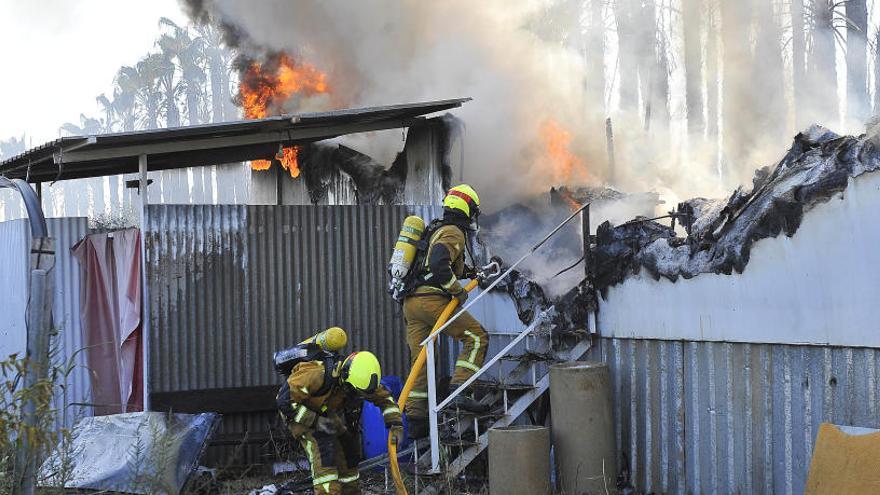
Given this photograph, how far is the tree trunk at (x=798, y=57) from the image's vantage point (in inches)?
900

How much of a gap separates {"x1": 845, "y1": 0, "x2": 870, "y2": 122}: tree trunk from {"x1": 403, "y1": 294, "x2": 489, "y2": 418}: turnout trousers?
15.0 meters

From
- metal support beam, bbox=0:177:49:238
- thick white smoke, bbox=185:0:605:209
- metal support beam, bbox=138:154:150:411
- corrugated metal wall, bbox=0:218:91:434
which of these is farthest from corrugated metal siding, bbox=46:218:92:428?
thick white smoke, bbox=185:0:605:209

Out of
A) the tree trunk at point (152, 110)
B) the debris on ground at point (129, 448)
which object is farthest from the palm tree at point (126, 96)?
the debris on ground at point (129, 448)

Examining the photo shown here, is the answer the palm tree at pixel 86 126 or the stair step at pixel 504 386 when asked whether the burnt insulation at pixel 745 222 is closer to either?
the stair step at pixel 504 386

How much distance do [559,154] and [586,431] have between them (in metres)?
7.15

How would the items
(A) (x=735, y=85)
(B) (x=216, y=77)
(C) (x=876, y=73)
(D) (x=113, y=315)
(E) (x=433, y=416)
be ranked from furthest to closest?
(B) (x=216, y=77) → (A) (x=735, y=85) → (C) (x=876, y=73) → (D) (x=113, y=315) → (E) (x=433, y=416)

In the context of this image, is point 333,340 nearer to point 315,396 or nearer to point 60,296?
point 315,396

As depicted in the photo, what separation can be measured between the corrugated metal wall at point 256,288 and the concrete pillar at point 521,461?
11.2ft

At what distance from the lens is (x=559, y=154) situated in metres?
13.7

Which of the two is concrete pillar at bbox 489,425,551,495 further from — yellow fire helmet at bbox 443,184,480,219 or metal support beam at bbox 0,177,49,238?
metal support beam at bbox 0,177,49,238

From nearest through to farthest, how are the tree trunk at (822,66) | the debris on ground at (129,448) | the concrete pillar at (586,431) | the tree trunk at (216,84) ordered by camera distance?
the concrete pillar at (586,431)
the debris on ground at (129,448)
the tree trunk at (822,66)
the tree trunk at (216,84)

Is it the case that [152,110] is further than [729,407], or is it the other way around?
[152,110]

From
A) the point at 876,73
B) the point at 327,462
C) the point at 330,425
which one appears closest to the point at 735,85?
the point at 876,73

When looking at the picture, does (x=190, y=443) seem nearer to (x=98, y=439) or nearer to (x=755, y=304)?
(x=98, y=439)
